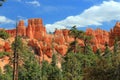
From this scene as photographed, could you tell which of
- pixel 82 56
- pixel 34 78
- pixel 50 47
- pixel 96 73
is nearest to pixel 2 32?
pixel 96 73

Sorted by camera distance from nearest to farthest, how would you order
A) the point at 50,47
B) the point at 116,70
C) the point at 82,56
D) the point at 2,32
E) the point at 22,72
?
the point at 116,70 → the point at 2,32 → the point at 82,56 → the point at 22,72 → the point at 50,47

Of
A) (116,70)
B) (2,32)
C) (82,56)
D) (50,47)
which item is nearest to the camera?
(116,70)

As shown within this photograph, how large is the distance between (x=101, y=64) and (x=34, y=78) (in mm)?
45552

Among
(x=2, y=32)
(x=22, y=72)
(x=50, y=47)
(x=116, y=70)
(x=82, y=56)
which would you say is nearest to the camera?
(x=116, y=70)

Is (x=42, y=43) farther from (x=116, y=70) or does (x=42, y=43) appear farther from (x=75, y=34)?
(x=116, y=70)

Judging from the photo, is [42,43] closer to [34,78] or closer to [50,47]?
[50,47]

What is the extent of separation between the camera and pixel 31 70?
85750 mm

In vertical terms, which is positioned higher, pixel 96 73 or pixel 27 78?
pixel 96 73

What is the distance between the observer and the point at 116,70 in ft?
126

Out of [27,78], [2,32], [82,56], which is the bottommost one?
[27,78]

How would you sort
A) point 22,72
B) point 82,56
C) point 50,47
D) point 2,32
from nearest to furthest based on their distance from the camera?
point 2,32, point 82,56, point 22,72, point 50,47

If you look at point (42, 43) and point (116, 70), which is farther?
point (42, 43)

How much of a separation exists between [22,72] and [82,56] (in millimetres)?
14561

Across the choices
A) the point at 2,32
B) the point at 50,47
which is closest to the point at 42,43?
the point at 50,47
